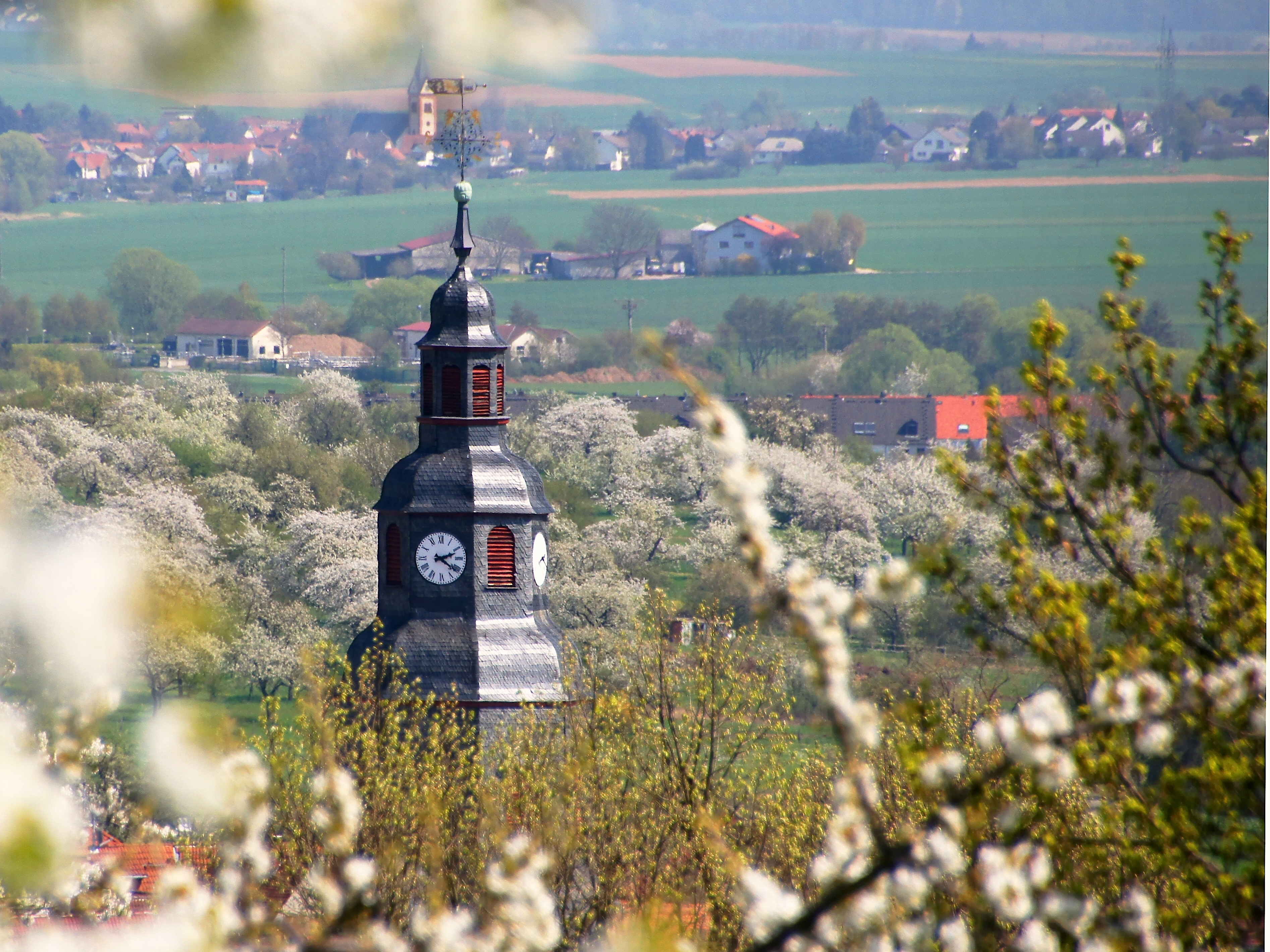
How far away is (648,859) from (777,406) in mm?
86076

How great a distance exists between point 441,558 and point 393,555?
3.55ft

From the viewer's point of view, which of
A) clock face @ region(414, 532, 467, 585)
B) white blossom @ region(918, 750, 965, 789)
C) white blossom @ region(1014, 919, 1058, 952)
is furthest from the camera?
clock face @ region(414, 532, 467, 585)

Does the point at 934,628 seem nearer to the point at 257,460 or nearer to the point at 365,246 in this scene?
the point at 257,460

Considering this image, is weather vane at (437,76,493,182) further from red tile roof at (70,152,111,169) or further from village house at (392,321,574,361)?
village house at (392,321,574,361)

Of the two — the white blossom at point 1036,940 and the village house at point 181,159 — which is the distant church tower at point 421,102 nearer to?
the white blossom at point 1036,940

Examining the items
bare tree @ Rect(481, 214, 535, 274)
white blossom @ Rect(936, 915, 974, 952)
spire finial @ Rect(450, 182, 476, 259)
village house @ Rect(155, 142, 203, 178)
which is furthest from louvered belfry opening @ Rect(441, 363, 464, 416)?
bare tree @ Rect(481, 214, 535, 274)

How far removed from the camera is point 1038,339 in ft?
27.7

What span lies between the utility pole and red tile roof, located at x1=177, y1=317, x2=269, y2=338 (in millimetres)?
28546

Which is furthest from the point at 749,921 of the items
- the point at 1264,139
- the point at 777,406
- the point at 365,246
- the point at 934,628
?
the point at 365,246

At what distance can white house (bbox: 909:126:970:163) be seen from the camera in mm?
185375

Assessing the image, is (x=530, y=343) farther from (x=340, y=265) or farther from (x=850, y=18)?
(x=850, y=18)

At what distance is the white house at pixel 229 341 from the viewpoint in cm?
13600

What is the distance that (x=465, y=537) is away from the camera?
1417 inches

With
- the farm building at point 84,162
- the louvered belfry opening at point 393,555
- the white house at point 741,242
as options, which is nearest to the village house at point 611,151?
the white house at point 741,242
